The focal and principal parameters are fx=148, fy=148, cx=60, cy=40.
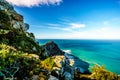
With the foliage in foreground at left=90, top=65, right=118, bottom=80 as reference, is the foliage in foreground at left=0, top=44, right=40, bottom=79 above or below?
above

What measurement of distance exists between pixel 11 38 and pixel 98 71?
2867cm

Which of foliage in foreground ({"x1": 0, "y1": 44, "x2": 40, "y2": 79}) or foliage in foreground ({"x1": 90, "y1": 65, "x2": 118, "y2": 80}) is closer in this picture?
foliage in foreground ({"x1": 0, "y1": 44, "x2": 40, "y2": 79})

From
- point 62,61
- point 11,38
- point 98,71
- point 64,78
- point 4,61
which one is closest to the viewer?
point 4,61

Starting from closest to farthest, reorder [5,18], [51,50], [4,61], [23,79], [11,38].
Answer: [4,61]
[23,79]
[11,38]
[5,18]
[51,50]

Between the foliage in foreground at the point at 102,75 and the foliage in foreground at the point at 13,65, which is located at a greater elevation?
the foliage in foreground at the point at 13,65

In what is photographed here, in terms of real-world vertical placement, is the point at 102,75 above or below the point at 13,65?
below

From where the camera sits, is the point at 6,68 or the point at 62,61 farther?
the point at 62,61

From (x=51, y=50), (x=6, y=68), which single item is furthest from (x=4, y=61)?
(x=51, y=50)

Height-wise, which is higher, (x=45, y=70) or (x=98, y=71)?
(x=45, y=70)

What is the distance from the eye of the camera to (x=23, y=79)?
1013 inches

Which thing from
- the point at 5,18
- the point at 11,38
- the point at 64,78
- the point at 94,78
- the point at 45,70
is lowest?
the point at 94,78

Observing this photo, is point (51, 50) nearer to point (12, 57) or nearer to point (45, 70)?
point (45, 70)

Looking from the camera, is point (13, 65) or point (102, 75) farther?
point (102, 75)

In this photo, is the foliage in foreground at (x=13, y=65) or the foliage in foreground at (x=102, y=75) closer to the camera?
the foliage in foreground at (x=13, y=65)
